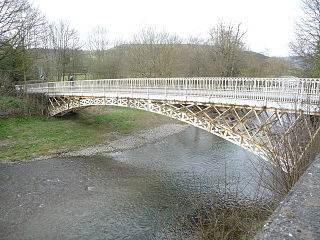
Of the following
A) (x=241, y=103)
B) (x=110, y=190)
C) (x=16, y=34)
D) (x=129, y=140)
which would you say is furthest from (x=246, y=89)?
(x=16, y=34)

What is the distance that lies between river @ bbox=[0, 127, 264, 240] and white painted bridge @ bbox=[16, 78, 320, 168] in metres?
2.07

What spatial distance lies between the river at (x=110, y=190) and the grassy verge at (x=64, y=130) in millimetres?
1997

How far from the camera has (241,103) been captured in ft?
33.6

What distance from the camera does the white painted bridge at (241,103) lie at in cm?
717

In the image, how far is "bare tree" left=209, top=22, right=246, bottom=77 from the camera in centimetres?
2478

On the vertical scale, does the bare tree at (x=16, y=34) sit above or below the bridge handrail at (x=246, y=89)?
above

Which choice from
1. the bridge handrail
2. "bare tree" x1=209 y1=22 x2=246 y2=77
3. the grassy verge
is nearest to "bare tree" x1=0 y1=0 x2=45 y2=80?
the grassy verge

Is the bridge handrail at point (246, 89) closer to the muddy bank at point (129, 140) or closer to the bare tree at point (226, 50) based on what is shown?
the muddy bank at point (129, 140)

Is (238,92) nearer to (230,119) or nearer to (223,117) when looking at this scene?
(223,117)

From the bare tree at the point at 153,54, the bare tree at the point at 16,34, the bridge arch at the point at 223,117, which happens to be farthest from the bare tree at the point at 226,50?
the bare tree at the point at 16,34

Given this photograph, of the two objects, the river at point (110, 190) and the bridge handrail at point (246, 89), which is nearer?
the river at point (110, 190)

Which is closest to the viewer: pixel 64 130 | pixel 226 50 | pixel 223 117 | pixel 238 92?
pixel 238 92

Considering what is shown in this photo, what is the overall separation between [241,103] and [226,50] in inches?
641

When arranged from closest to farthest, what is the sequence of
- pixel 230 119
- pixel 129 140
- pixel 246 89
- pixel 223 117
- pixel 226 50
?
pixel 246 89
pixel 223 117
pixel 230 119
pixel 129 140
pixel 226 50
